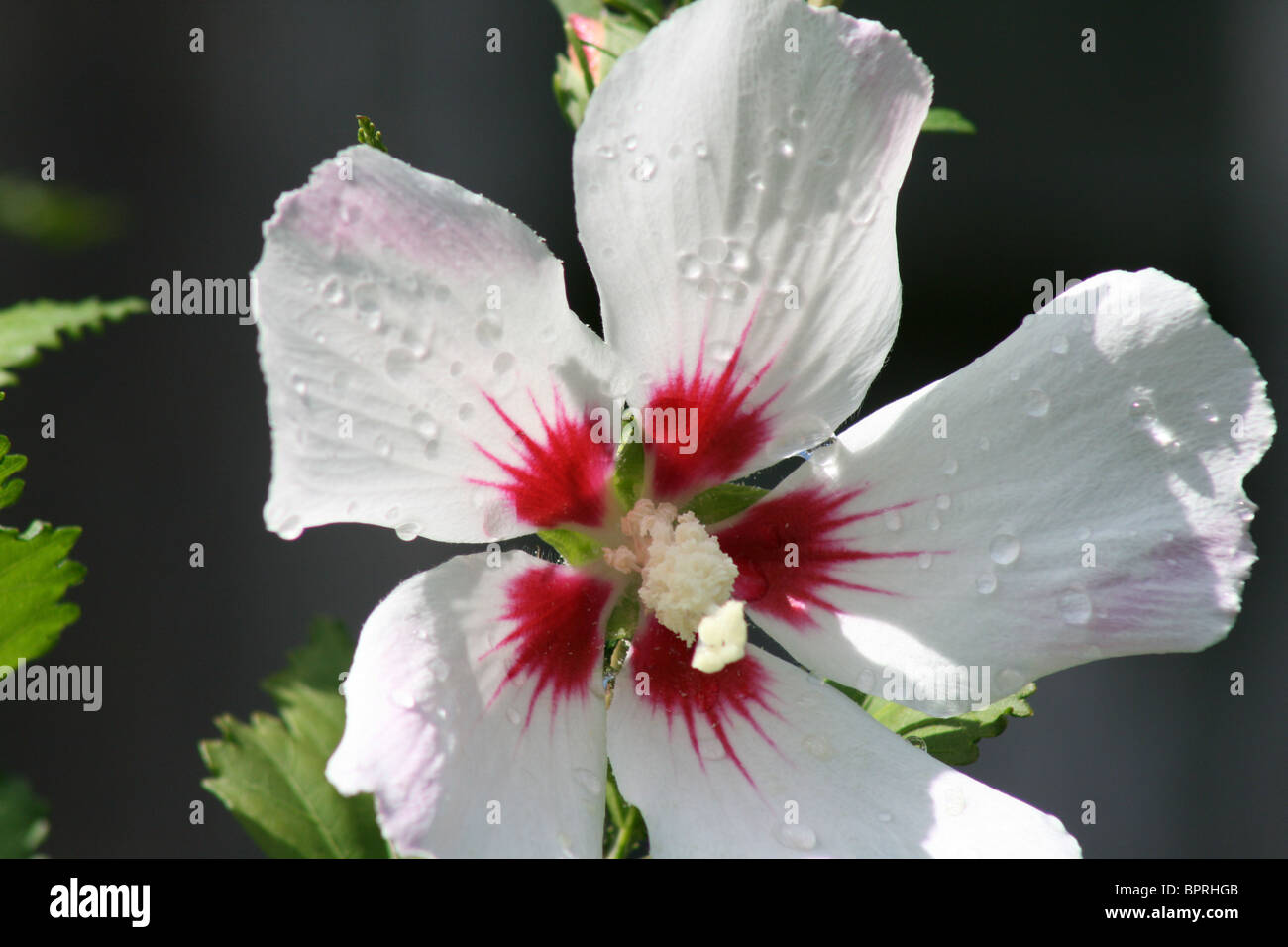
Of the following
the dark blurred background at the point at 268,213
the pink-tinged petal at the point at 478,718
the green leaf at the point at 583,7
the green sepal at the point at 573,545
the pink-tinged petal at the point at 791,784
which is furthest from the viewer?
the dark blurred background at the point at 268,213

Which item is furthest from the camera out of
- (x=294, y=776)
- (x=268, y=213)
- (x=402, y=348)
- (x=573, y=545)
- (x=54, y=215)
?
(x=268, y=213)

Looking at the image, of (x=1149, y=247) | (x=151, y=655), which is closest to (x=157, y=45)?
(x=151, y=655)

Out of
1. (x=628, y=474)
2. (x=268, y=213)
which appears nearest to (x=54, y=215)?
(x=268, y=213)

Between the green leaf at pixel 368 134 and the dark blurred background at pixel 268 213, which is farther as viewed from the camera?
the dark blurred background at pixel 268 213

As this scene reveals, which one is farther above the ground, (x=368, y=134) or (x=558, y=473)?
(x=368, y=134)

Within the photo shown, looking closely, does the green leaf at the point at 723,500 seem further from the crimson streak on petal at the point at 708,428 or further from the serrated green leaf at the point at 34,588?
the serrated green leaf at the point at 34,588

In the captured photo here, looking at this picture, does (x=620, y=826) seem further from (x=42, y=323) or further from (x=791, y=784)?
(x=42, y=323)

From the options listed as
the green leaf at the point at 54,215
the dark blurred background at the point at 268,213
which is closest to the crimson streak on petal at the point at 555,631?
the green leaf at the point at 54,215

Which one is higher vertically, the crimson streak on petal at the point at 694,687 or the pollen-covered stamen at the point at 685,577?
the pollen-covered stamen at the point at 685,577
